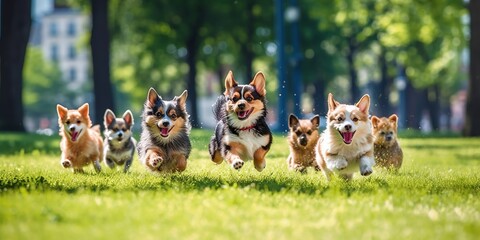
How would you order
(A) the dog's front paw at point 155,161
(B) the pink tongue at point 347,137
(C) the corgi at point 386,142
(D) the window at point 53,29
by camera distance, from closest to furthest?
(B) the pink tongue at point 347,137
(A) the dog's front paw at point 155,161
(C) the corgi at point 386,142
(D) the window at point 53,29

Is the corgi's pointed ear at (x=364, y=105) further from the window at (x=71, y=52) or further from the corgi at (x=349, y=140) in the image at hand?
the window at (x=71, y=52)

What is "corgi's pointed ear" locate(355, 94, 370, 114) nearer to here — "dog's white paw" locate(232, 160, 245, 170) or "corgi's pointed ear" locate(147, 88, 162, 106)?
"dog's white paw" locate(232, 160, 245, 170)

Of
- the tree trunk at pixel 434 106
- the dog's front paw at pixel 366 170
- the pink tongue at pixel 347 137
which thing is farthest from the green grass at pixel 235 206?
the tree trunk at pixel 434 106

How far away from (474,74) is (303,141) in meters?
18.2

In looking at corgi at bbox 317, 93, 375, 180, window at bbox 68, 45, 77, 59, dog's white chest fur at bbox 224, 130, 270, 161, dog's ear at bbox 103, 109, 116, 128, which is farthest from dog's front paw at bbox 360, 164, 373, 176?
window at bbox 68, 45, 77, 59

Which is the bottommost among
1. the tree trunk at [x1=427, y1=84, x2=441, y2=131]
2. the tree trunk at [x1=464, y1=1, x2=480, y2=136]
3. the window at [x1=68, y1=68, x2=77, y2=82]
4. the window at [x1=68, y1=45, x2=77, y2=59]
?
the window at [x1=68, y1=68, x2=77, y2=82]

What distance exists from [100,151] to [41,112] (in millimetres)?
85724

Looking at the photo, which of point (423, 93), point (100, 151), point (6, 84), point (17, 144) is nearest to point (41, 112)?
point (423, 93)

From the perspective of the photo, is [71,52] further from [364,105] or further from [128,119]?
[364,105]

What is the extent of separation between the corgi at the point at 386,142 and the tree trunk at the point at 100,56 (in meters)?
17.5

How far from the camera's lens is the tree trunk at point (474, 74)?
27.5 metres

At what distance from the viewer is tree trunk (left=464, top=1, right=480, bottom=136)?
90.3 feet

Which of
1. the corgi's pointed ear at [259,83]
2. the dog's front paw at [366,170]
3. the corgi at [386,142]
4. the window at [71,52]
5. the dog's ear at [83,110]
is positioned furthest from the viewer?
the window at [71,52]

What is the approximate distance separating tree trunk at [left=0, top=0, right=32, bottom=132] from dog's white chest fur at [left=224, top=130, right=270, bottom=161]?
20.0 meters
